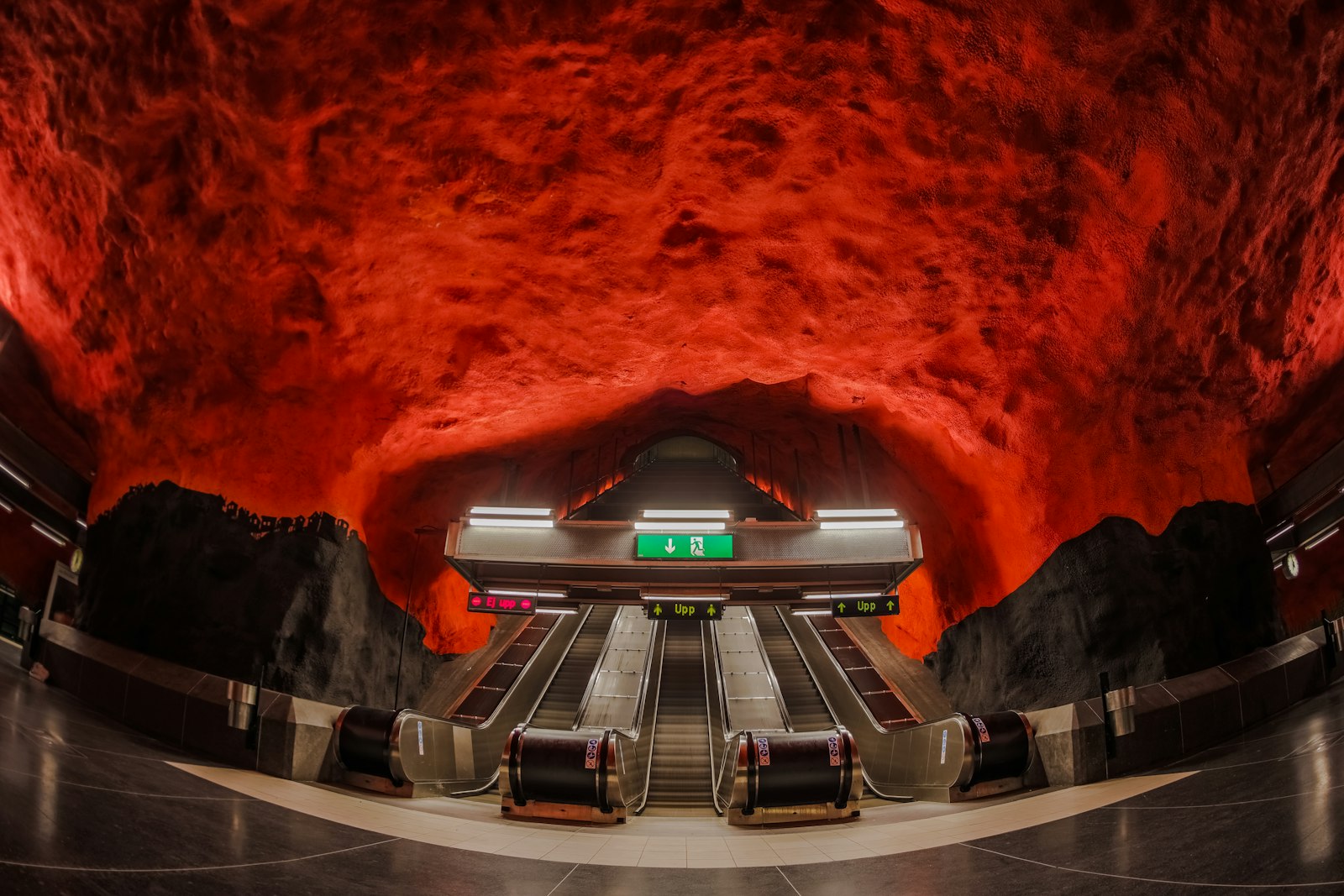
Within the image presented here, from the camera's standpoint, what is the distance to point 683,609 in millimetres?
11133

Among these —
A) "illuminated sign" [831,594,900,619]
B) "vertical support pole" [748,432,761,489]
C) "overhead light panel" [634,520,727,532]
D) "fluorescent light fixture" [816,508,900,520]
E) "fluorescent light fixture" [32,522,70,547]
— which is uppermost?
"vertical support pole" [748,432,761,489]

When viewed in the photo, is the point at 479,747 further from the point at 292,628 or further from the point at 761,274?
the point at 761,274

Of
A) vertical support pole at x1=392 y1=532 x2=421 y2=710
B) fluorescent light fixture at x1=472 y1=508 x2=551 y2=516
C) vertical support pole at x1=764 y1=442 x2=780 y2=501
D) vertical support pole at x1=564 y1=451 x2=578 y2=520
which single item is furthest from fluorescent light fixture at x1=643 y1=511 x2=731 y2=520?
vertical support pole at x1=392 y1=532 x2=421 y2=710

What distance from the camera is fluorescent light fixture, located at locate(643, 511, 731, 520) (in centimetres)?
1084

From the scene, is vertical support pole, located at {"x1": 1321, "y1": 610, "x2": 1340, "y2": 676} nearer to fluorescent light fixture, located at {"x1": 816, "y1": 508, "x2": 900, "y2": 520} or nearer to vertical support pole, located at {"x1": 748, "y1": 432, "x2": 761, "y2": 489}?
fluorescent light fixture, located at {"x1": 816, "y1": 508, "x2": 900, "y2": 520}

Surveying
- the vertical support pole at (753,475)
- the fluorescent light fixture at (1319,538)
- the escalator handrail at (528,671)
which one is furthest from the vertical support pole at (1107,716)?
the vertical support pole at (753,475)

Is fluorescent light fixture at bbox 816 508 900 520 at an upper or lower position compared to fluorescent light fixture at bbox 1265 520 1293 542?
upper

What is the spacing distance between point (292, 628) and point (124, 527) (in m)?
2.16

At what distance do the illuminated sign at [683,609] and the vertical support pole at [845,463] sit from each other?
340 cm

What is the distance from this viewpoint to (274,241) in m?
6.70

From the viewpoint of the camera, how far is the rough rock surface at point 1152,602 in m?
7.05

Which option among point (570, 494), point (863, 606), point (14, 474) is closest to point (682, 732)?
point (863, 606)

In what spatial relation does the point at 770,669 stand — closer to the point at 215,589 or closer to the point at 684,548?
the point at 684,548

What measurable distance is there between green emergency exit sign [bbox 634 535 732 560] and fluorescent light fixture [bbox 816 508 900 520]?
1.58 meters
